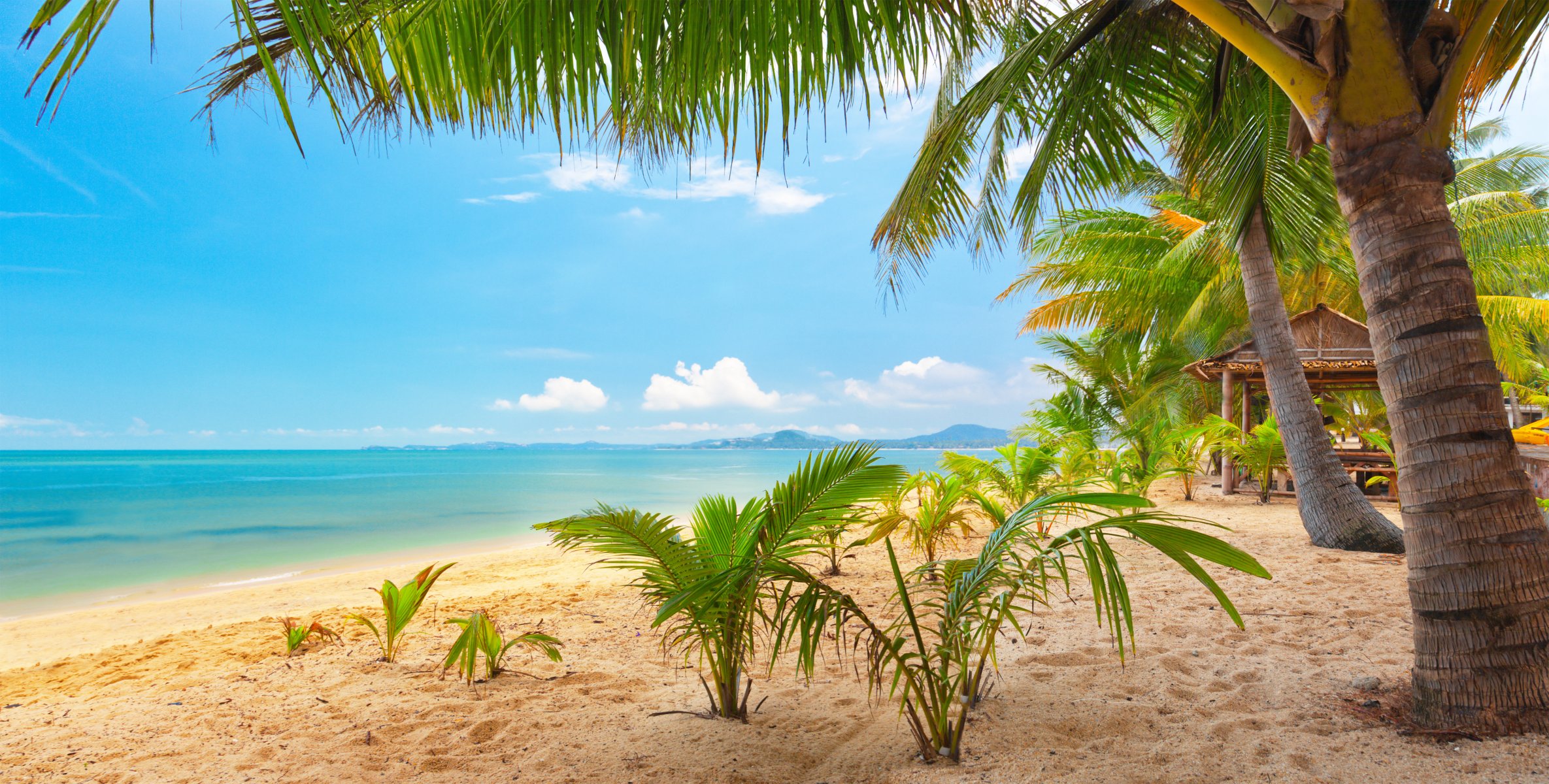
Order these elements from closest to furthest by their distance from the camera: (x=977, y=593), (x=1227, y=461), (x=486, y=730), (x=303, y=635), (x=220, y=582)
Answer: (x=977, y=593) < (x=486, y=730) < (x=303, y=635) < (x=220, y=582) < (x=1227, y=461)

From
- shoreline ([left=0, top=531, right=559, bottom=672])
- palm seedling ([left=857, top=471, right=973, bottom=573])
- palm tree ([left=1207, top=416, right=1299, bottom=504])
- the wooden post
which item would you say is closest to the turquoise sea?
shoreline ([left=0, top=531, right=559, bottom=672])

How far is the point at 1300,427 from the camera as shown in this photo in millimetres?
5703

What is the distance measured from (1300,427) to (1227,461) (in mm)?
4573

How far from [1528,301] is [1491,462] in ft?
44.9

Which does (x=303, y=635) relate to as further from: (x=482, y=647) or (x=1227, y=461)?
(x=1227, y=461)

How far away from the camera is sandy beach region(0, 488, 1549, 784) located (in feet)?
7.09

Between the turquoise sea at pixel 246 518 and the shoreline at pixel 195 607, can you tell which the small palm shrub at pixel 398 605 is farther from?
the turquoise sea at pixel 246 518

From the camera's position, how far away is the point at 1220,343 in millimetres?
14398

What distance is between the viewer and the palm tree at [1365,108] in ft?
6.80

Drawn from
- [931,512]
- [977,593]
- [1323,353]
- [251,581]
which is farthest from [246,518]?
[1323,353]

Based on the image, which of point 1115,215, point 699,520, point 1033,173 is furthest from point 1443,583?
point 1115,215

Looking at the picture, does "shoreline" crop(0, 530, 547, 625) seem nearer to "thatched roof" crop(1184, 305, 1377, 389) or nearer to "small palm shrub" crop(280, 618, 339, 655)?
"small palm shrub" crop(280, 618, 339, 655)

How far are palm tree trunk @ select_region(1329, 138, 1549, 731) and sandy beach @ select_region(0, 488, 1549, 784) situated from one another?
0.18 m

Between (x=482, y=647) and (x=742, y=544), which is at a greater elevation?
(x=742, y=544)
